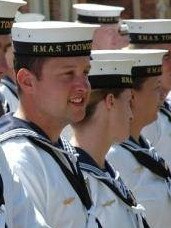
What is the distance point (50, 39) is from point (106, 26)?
2.79 meters

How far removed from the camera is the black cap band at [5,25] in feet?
12.2

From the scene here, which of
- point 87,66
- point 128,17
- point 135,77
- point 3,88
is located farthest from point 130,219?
point 128,17

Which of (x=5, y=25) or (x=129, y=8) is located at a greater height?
(x=5, y=25)

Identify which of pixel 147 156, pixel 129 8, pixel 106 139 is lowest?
pixel 129 8

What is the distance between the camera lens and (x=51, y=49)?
3.31 meters

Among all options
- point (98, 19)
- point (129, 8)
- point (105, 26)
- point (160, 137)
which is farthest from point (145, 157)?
point (129, 8)

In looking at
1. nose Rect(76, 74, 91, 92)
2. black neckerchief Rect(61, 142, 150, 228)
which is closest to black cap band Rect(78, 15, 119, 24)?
black neckerchief Rect(61, 142, 150, 228)

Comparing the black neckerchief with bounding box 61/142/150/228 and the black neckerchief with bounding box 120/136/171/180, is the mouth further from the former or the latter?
the black neckerchief with bounding box 120/136/171/180

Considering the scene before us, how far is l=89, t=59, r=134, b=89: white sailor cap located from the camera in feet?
12.5

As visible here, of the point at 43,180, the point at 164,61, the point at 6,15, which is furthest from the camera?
the point at 164,61

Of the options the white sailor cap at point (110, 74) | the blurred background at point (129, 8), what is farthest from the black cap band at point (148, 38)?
the blurred background at point (129, 8)

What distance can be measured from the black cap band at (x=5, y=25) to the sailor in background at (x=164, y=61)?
125cm

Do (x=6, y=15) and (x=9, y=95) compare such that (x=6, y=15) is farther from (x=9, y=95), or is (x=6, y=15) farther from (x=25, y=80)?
(x=9, y=95)

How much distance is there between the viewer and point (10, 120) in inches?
127
